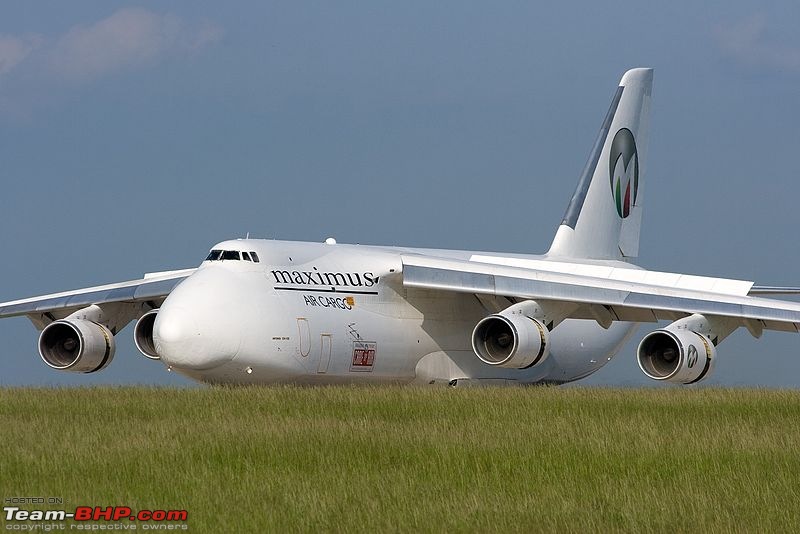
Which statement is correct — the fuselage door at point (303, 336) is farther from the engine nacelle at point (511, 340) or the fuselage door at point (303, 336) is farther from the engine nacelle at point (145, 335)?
the engine nacelle at point (145, 335)

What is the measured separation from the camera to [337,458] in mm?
12516

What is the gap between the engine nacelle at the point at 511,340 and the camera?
20.9 m

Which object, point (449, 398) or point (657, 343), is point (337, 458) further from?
point (657, 343)

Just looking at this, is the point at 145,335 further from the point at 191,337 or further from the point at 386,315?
the point at 191,337

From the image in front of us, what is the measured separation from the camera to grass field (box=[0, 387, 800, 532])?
32.2ft

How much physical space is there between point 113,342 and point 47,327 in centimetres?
118

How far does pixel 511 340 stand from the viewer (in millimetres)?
21750

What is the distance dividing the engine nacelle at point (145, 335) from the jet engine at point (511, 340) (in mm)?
5788

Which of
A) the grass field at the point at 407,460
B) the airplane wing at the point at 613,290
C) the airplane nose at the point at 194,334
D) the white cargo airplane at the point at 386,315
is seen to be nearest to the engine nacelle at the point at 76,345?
the white cargo airplane at the point at 386,315

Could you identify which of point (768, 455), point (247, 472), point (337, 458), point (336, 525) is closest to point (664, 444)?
point (768, 455)

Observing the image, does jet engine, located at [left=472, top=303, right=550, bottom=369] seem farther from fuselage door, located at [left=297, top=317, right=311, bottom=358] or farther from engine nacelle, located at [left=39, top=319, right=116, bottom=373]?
engine nacelle, located at [left=39, top=319, right=116, bottom=373]

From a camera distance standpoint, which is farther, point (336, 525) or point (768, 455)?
point (768, 455)

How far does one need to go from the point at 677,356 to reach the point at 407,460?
9.46 metres

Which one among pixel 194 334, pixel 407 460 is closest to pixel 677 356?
pixel 194 334
